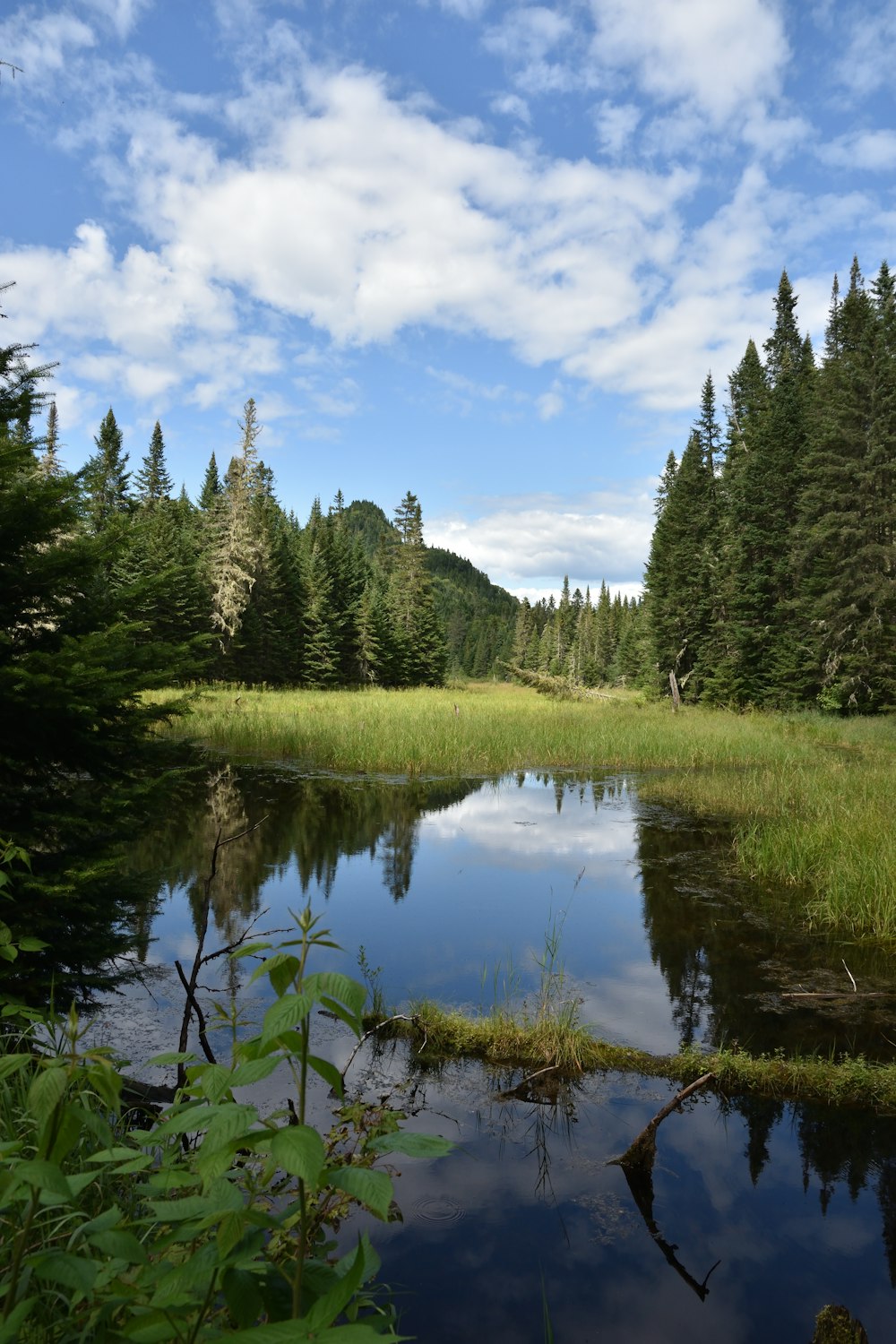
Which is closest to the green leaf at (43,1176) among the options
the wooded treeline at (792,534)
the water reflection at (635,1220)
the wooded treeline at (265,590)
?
the water reflection at (635,1220)

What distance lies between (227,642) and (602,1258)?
34.7 metres

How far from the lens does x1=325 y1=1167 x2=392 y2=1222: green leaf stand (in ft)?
4.24

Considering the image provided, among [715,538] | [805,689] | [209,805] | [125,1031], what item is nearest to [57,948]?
[125,1031]

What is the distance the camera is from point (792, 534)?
31.1 metres

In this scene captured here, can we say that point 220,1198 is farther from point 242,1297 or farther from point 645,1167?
point 645,1167

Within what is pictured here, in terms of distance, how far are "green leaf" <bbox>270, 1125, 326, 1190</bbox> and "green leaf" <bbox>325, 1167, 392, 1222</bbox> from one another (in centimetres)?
11

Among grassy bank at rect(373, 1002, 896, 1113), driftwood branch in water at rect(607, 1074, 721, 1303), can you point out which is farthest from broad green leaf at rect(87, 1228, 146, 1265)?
grassy bank at rect(373, 1002, 896, 1113)

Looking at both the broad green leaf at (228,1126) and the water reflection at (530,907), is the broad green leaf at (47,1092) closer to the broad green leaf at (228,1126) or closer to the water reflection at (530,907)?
the broad green leaf at (228,1126)

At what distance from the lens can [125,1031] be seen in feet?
18.2

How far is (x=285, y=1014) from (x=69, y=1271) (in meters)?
0.49

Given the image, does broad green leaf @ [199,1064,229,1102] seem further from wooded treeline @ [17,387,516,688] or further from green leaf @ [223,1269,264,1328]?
wooded treeline @ [17,387,516,688]

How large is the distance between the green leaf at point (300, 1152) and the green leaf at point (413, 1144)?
0.78ft

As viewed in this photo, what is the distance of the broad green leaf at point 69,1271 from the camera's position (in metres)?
1.17

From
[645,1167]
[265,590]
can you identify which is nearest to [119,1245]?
[645,1167]
